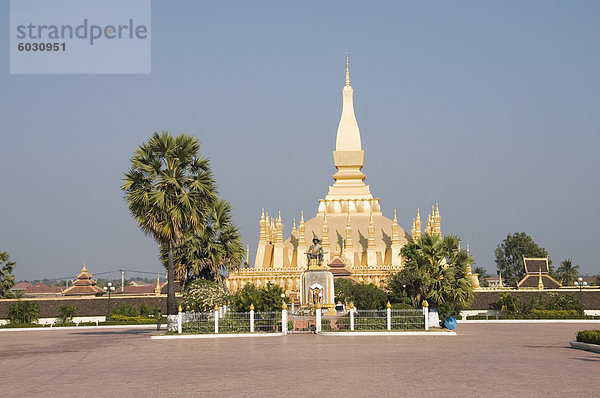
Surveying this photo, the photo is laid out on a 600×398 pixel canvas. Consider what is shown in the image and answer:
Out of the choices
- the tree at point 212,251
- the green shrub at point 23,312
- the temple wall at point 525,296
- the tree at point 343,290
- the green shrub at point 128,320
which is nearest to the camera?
the tree at point 212,251

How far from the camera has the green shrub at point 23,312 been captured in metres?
53.5

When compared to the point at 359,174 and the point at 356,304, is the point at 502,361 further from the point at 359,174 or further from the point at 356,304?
the point at 359,174

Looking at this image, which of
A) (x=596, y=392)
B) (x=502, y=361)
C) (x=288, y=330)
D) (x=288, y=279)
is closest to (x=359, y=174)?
(x=288, y=279)

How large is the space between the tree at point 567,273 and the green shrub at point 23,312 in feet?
246

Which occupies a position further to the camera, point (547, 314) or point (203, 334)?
point (547, 314)

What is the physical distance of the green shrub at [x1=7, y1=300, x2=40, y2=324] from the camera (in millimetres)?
53531

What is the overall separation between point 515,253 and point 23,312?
288 feet

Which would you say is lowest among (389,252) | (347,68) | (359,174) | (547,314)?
(547,314)

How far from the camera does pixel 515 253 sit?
411 ft

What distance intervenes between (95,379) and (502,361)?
10.6 m

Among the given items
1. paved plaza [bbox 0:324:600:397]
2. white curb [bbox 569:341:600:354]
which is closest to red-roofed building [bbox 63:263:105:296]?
paved plaza [bbox 0:324:600:397]

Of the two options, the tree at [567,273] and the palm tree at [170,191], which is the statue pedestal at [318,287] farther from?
the tree at [567,273]

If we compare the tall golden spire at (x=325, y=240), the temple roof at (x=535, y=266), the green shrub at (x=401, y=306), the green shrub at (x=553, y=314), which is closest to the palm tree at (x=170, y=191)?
the green shrub at (x=401, y=306)

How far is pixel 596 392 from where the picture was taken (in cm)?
1598
